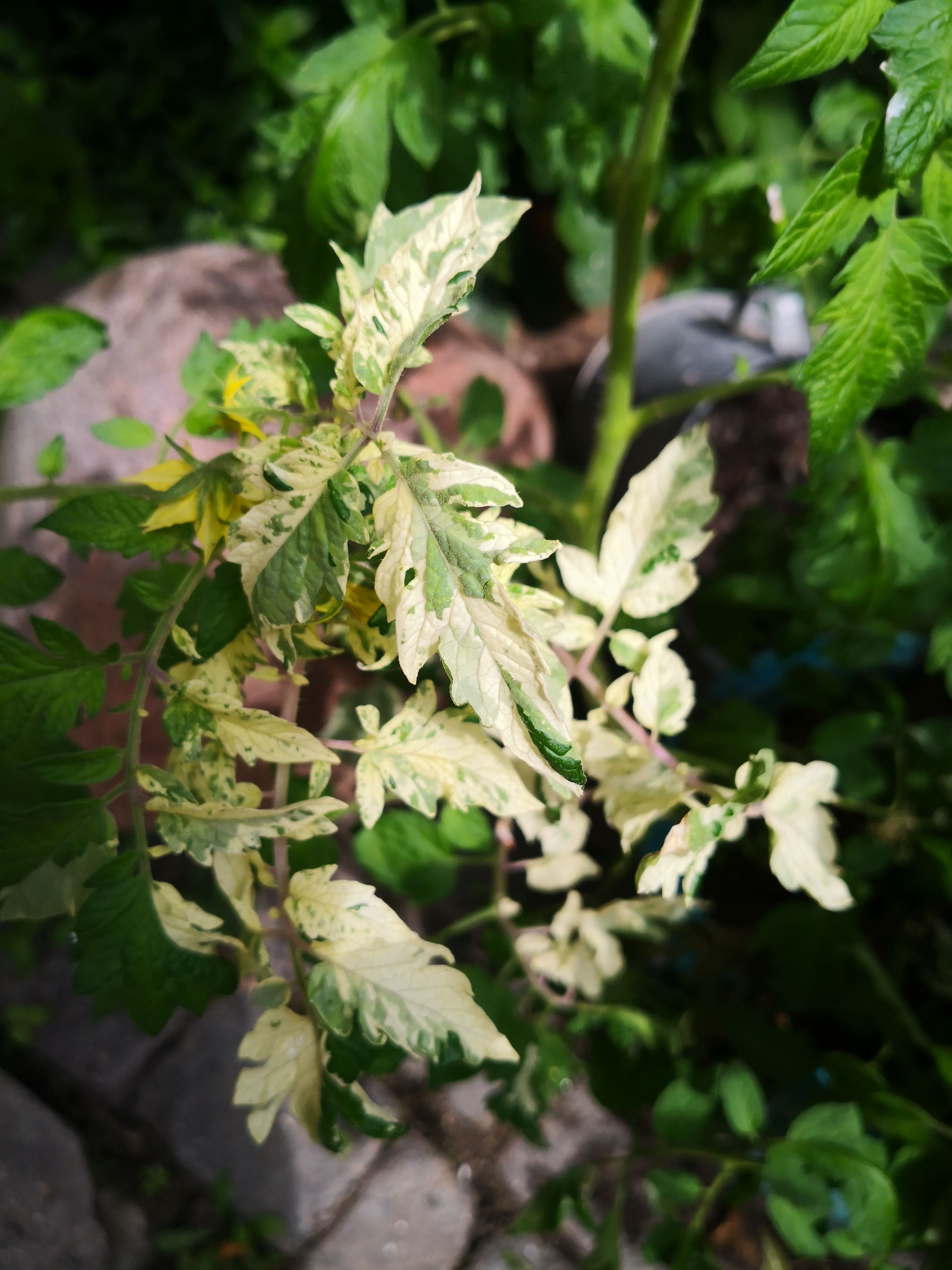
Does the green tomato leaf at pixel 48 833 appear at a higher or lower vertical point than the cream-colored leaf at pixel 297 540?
lower

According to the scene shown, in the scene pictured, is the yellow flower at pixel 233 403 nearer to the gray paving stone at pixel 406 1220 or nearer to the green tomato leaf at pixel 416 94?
the green tomato leaf at pixel 416 94

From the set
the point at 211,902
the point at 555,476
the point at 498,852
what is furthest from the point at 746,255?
the point at 211,902

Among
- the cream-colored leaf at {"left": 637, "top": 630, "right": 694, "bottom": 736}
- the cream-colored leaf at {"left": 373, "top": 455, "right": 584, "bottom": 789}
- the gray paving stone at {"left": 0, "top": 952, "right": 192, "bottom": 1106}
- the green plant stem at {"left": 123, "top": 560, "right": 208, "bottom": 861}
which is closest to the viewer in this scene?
the cream-colored leaf at {"left": 373, "top": 455, "right": 584, "bottom": 789}

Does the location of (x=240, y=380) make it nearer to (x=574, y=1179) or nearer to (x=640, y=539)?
(x=640, y=539)

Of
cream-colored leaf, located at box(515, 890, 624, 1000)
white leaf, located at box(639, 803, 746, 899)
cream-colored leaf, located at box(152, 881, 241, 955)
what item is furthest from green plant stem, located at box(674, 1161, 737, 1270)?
cream-colored leaf, located at box(152, 881, 241, 955)

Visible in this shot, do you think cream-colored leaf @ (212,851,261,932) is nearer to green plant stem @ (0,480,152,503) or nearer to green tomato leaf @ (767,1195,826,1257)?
green plant stem @ (0,480,152,503)

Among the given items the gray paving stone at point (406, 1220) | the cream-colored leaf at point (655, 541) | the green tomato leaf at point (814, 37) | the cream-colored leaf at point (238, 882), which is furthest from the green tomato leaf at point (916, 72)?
the gray paving stone at point (406, 1220)

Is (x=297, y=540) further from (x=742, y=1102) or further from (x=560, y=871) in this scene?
(x=742, y=1102)
